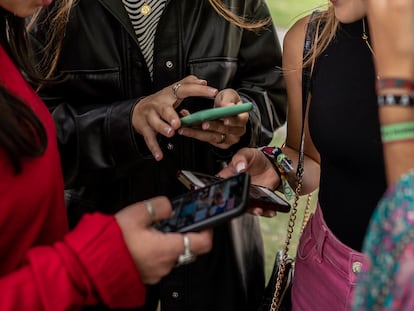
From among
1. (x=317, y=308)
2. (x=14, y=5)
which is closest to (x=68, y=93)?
(x=14, y=5)

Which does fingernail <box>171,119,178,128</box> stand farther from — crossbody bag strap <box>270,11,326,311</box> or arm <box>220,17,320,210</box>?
A: crossbody bag strap <box>270,11,326,311</box>

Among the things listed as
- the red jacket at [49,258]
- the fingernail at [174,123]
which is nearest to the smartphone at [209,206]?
the red jacket at [49,258]

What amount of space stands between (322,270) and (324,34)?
57 centimetres

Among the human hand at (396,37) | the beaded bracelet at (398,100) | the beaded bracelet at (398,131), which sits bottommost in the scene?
the beaded bracelet at (398,131)

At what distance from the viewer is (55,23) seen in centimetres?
157

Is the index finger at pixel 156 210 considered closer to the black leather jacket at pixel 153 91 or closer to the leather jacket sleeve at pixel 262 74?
the black leather jacket at pixel 153 91

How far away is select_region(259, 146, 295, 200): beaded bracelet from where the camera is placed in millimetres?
1558

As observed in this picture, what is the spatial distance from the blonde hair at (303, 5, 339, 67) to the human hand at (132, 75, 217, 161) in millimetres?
253

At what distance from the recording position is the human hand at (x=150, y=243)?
1054 mm

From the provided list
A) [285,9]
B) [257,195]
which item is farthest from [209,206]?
[285,9]

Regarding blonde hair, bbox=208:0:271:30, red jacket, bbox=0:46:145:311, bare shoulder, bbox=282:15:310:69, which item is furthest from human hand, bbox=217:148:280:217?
red jacket, bbox=0:46:145:311

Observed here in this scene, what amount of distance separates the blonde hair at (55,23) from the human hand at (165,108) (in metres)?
0.29

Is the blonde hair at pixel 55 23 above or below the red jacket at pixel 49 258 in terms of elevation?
above

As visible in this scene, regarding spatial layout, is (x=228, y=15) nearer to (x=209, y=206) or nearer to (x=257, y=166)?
(x=257, y=166)
